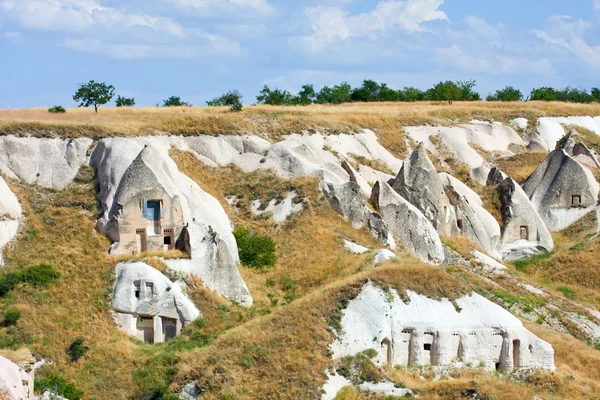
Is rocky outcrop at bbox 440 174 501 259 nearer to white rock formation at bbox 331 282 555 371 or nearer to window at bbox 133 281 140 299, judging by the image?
white rock formation at bbox 331 282 555 371

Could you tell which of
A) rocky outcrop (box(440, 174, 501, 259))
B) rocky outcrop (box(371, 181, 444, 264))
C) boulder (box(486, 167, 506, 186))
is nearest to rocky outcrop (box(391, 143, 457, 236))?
rocky outcrop (box(440, 174, 501, 259))

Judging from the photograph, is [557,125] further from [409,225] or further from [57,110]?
[57,110]

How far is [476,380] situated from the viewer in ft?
145

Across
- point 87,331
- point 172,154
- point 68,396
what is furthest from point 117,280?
point 172,154

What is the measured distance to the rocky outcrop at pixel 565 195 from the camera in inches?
Result: 2746

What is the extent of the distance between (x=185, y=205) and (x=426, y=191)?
Result: 48.2ft

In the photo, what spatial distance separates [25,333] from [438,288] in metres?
15.4

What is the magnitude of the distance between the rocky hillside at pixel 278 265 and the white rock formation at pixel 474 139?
302 cm

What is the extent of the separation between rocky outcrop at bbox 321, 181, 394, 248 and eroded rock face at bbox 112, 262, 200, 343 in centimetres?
1117

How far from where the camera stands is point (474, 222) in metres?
64.9

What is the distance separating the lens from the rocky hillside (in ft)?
147

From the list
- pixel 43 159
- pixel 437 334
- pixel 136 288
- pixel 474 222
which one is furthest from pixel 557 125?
pixel 136 288

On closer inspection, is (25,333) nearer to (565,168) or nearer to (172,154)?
(172,154)

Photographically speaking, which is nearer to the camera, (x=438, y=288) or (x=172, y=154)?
(x=438, y=288)
